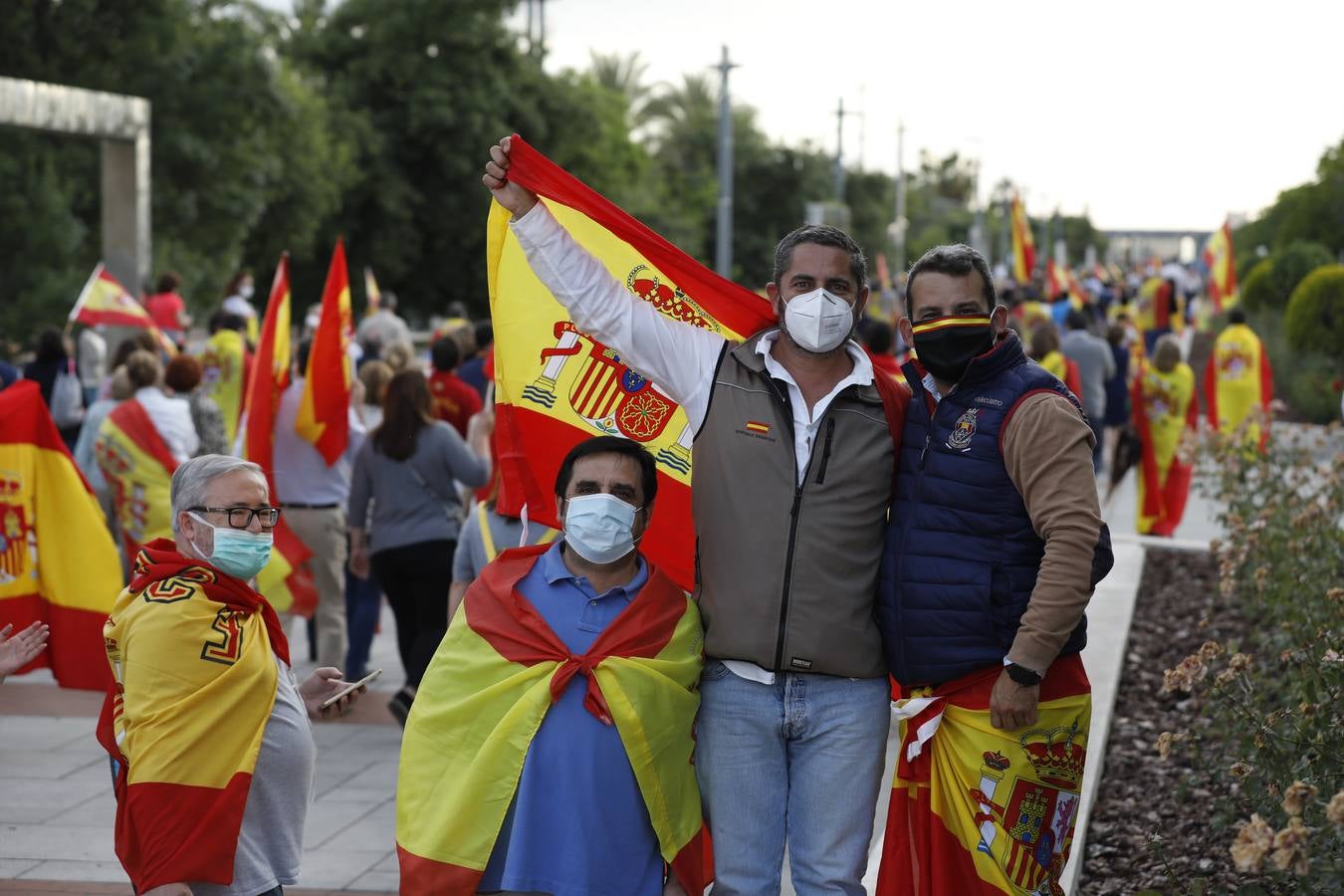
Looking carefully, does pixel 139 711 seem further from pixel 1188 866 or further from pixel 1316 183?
pixel 1316 183

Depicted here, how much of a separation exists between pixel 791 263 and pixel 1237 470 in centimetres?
746

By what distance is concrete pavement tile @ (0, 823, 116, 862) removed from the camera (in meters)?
6.57

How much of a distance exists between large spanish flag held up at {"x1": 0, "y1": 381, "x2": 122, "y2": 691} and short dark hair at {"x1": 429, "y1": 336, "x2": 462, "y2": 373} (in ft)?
10.5

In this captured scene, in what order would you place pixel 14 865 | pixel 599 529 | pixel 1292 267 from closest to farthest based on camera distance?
pixel 599 529, pixel 14 865, pixel 1292 267

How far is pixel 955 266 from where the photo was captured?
418 cm

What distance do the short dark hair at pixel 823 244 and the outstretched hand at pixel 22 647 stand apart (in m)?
2.01

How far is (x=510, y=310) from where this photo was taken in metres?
5.02

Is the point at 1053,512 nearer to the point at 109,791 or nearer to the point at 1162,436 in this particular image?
the point at 109,791

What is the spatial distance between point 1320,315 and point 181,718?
79.9 feet

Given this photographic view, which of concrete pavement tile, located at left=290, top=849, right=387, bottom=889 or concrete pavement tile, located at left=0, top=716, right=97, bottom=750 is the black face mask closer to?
concrete pavement tile, located at left=290, top=849, right=387, bottom=889

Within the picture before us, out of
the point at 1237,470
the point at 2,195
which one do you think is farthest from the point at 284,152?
the point at 1237,470

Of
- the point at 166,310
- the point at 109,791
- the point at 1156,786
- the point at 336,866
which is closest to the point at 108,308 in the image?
the point at 166,310

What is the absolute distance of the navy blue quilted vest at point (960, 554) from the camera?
13.0 ft

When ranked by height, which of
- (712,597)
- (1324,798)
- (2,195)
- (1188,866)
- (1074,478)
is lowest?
(1188,866)
